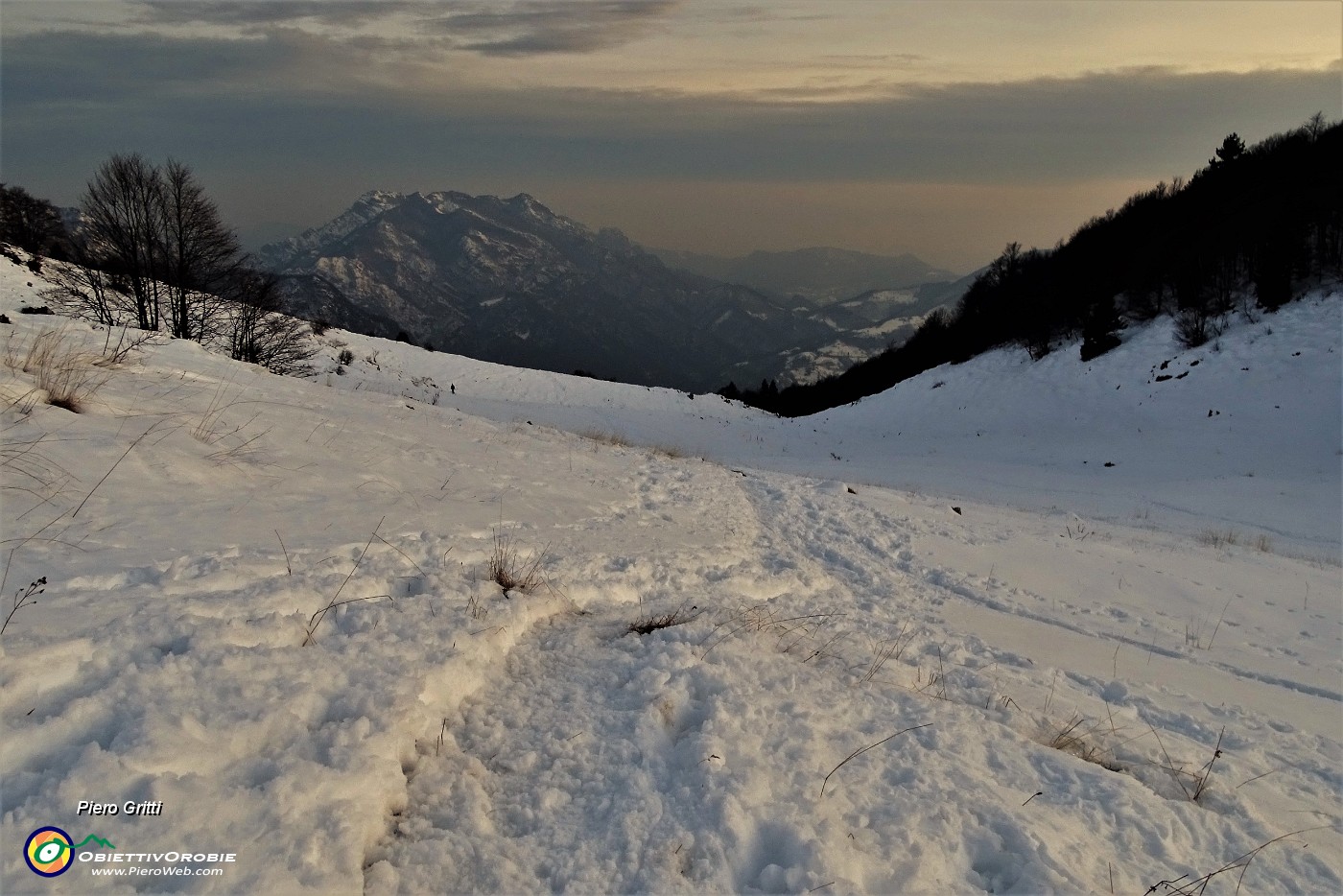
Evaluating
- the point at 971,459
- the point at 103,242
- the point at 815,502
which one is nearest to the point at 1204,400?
the point at 971,459

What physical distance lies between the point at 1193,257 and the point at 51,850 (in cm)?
3861

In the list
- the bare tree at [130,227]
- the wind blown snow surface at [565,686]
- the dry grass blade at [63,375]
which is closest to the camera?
the wind blown snow surface at [565,686]

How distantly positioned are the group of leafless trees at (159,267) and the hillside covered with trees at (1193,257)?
35.0m

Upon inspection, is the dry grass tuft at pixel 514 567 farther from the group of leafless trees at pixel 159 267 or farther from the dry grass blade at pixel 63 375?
the group of leafless trees at pixel 159 267

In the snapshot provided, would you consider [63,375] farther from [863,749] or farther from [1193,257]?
[1193,257]

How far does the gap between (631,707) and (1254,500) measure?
1964 cm

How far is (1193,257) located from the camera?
29156 millimetres

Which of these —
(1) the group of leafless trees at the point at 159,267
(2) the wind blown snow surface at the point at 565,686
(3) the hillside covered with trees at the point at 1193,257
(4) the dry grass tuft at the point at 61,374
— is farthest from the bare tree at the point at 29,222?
(3) the hillside covered with trees at the point at 1193,257

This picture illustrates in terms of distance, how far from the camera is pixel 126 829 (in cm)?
200

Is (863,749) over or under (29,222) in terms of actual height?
under

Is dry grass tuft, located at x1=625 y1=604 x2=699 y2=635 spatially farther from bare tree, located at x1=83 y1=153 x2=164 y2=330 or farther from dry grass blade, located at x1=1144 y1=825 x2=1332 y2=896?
bare tree, located at x1=83 y1=153 x2=164 y2=330

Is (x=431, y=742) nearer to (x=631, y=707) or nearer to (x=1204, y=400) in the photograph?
(x=631, y=707)

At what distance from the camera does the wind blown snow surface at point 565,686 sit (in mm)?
2312

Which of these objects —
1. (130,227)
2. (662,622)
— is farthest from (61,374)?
(130,227)
